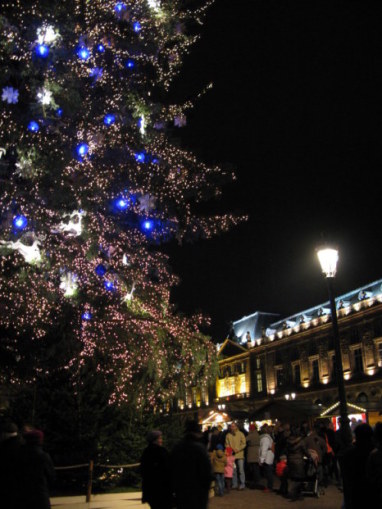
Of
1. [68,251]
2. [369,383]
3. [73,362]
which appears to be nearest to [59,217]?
[68,251]

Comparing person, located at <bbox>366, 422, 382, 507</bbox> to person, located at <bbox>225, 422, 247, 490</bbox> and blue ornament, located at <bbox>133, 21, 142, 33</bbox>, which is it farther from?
blue ornament, located at <bbox>133, 21, 142, 33</bbox>

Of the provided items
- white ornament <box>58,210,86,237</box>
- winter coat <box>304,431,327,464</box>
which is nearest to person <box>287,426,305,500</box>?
winter coat <box>304,431,327,464</box>

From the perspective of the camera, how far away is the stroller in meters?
12.3

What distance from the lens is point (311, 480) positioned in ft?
40.5

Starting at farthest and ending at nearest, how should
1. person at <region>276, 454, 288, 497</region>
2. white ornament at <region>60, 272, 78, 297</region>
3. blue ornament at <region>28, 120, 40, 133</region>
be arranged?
person at <region>276, 454, 288, 497</region> → white ornament at <region>60, 272, 78, 297</region> → blue ornament at <region>28, 120, 40, 133</region>

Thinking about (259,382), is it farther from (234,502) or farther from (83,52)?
(83,52)

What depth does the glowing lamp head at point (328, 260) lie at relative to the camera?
12117 millimetres

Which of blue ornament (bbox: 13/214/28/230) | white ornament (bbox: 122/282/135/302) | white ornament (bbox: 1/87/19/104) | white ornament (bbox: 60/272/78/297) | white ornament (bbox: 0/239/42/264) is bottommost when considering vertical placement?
white ornament (bbox: 60/272/78/297)

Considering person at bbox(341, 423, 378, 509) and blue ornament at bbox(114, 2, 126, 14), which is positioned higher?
blue ornament at bbox(114, 2, 126, 14)

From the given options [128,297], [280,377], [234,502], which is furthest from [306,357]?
[234,502]

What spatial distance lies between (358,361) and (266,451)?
44028 mm

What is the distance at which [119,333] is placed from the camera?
1747 centimetres

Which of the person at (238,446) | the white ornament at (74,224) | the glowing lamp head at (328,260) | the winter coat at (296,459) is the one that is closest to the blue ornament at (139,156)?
the white ornament at (74,224)

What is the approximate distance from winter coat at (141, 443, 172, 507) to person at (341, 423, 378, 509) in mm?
2013
